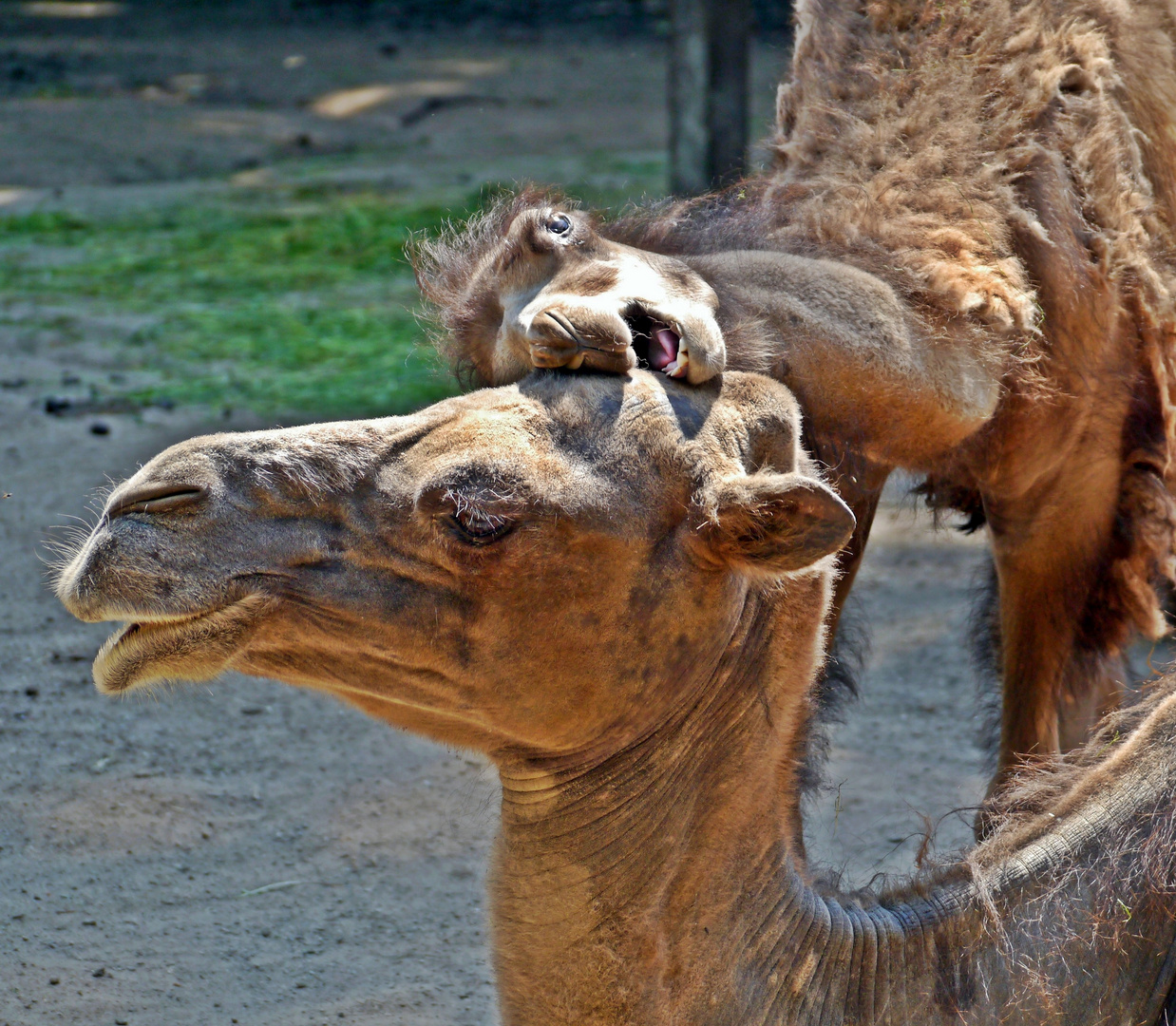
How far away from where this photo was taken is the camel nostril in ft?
6.71

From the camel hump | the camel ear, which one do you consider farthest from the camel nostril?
the camel hump

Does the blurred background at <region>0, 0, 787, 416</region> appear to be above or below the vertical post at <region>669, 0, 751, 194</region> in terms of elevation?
below

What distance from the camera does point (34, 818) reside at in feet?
12.8

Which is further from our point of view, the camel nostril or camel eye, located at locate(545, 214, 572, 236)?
camel eye, located at locate(545, 214, 572, 236)

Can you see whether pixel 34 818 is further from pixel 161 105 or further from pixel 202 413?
pixel 161 105

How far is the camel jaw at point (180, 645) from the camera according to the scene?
2.07 meters

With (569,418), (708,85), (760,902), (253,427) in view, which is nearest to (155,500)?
(569,418)

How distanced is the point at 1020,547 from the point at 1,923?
2540mm

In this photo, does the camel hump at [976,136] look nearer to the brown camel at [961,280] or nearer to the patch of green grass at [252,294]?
the brown camel at [961,280]

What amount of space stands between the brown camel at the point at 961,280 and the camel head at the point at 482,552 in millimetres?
208

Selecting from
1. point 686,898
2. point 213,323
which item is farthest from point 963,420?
point 213,323

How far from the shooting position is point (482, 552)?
84.8 inches

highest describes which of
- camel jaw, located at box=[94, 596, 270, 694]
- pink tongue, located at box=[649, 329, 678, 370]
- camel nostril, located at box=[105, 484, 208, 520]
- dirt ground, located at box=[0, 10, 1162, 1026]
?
pink tongue, located at box=[649, 329, 678, 370]

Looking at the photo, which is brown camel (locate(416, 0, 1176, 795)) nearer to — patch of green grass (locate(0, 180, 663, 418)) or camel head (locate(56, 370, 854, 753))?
camel head (locate(56, 370, 854, 753))
